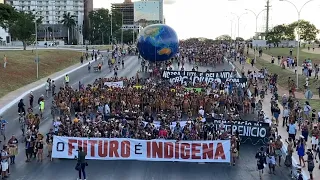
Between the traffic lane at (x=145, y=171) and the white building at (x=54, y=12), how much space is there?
139983mm

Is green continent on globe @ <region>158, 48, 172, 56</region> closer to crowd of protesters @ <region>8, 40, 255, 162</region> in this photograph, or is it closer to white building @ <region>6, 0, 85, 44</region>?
crowd of protesters @ <region>8, 40, 255, 162</region>

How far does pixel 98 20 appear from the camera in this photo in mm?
152000

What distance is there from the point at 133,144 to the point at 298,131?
1035cm

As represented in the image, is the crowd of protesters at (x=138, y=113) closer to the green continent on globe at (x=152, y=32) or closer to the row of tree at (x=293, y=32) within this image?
the green continent on globe at (x=152, y=32)

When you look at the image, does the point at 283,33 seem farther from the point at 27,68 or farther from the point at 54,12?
the point at 54,12

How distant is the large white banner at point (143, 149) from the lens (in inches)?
763

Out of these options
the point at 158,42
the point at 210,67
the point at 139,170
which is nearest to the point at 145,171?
the point at 139,170

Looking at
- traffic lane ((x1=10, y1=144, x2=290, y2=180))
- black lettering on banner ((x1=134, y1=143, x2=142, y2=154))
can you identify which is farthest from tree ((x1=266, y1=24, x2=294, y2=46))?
black lettering on banner ((x1=134, y1=143, x2=142, y2=154))

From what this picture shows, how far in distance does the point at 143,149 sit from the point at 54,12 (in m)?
155

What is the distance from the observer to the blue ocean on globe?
44.0 metres

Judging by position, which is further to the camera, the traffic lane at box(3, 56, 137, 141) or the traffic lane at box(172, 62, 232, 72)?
the traffic lane at box(172, 62, 232, 72)

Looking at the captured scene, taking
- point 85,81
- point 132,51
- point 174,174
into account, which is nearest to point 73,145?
point 174,174

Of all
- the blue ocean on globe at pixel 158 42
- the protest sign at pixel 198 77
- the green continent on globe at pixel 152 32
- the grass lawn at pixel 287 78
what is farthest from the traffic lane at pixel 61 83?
the grass lawn at pixel 287 78

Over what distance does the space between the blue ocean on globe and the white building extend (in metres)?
114
